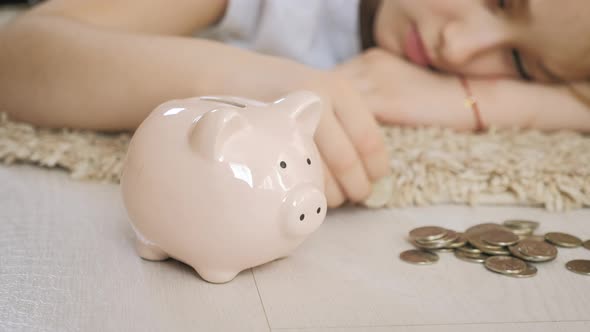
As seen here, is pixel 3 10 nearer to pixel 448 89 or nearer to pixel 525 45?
pixel 448 89

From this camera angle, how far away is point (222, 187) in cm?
53

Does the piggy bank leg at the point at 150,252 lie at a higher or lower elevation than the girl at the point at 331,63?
lower

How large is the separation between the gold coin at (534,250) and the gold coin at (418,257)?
9cm

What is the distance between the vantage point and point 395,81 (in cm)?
116

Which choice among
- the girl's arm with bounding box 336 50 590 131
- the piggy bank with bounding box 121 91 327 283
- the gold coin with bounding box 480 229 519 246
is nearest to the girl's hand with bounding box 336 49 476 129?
the girl's arm with bounding box 336 50 590 131

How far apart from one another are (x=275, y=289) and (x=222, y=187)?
11cm

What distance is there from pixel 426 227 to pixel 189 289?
28 cm

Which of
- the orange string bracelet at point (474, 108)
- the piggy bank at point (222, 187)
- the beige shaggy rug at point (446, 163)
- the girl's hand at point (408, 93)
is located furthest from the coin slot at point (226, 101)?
the orange string bracelet at point (474, 108)

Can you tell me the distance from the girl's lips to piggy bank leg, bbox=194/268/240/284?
74 centimetres

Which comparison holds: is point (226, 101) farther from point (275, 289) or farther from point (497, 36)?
point (497, 36)

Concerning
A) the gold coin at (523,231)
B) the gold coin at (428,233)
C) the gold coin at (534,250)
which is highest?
the gold coin at (534,250)

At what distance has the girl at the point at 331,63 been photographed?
0.78 metres

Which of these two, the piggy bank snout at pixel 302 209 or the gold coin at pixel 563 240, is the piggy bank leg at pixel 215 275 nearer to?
the piggy bank snout at pixel 302 209

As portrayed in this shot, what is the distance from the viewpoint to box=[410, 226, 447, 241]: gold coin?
0.66 meters
